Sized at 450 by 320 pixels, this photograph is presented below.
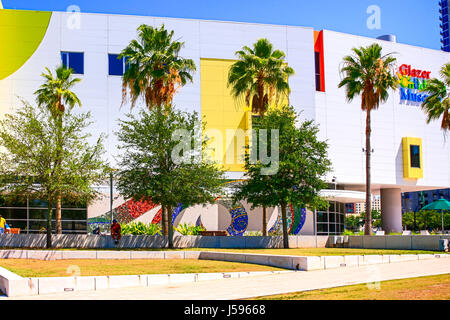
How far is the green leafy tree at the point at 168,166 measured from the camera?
30.2m

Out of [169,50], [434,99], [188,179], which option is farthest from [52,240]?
[434,99]

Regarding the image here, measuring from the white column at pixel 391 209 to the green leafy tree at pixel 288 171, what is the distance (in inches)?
1228

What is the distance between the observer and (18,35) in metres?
44.9

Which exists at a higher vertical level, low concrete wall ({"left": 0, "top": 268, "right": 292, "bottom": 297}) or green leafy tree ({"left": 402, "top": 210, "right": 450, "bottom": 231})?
low concrete wall ({"left": 0, "top": 268, "right": 292, "bottom": 297})

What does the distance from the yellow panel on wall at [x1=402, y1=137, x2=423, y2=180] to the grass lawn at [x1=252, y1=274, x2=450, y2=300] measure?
44.8 meters

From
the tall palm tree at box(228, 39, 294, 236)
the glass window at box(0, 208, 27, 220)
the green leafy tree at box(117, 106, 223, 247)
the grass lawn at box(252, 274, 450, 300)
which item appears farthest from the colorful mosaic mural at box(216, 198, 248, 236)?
the grass lawn at box(252, 274, 450, 300)

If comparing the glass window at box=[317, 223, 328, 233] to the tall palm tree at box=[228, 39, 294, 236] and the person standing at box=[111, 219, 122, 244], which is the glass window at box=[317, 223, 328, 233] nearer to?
the tall palm tree at box=[228, 39, 294, 236]

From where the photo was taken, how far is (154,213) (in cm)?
4431

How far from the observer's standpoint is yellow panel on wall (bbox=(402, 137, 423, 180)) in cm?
5750

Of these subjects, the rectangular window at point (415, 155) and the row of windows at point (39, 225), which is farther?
the rectangular window at point (415, 155)

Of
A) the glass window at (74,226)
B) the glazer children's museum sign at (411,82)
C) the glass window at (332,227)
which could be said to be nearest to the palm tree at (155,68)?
the glass window at (74,226)

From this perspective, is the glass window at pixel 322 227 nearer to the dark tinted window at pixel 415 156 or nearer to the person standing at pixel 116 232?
the dark tinted window at pixel 415 156

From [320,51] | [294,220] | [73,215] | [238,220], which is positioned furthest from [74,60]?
[320,51]

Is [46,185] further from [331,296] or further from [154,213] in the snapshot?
[331,296]
